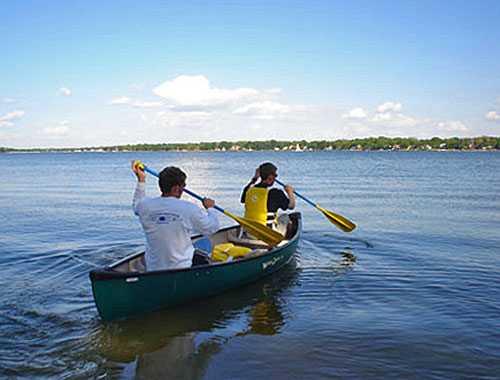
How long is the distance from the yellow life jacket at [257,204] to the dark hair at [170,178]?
9.56 ft

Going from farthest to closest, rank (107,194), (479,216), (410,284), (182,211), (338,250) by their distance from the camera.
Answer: (107,194) < (479,216) < (338,250) < (410,284) < (182,211)

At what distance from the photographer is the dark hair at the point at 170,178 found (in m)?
5.16

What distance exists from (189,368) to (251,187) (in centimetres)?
401

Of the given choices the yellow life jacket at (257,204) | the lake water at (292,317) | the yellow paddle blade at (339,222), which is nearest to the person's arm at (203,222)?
the lake water at (292,317)

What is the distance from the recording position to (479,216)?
1428 centimetres

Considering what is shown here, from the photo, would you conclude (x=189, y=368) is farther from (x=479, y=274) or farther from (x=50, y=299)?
(x=479, y=274)

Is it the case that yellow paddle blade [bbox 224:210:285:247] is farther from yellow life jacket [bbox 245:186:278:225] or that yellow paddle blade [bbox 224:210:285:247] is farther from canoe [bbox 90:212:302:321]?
yellow life jacket [bbox 245:186:278:225]

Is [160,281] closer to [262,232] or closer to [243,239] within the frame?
[262,232]

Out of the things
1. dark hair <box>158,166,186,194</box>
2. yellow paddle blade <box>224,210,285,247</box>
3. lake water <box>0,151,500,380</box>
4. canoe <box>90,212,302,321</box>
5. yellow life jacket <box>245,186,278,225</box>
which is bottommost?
lake water <box>0,151,500,380</box>

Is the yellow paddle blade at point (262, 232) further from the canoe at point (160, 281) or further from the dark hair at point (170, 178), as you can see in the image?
the dark hair at point (170, 178)

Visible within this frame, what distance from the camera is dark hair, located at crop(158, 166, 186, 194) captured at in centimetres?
516

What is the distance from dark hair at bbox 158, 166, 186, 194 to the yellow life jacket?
2.92m

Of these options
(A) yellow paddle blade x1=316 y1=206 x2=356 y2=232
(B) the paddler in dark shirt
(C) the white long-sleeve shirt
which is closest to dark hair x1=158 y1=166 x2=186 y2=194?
(C) the white long-sleeve shirt

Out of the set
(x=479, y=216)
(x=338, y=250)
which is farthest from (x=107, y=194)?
A: (x=479, y=216)
